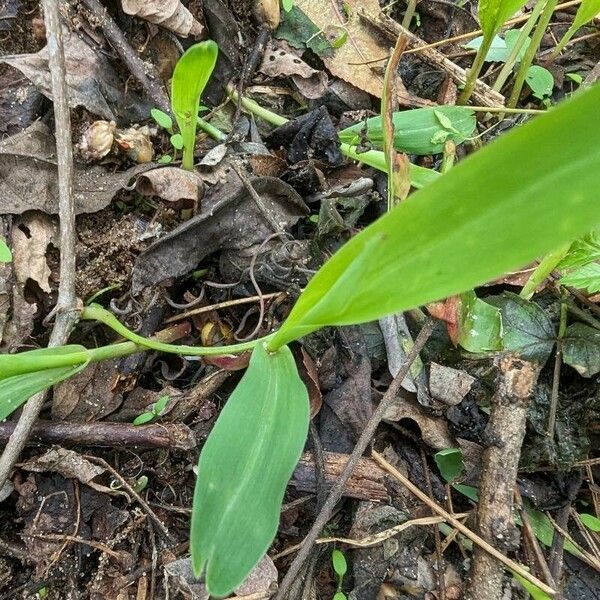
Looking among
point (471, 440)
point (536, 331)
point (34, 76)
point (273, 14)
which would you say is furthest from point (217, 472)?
point (273, 14)

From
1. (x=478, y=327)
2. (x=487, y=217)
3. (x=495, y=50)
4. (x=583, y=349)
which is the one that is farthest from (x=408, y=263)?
(x=495, y=50)

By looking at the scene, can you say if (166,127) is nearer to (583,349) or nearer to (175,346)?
(175,346)

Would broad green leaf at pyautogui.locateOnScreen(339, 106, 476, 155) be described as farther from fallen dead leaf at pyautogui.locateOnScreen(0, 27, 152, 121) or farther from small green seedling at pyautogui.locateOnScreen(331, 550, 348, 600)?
small green seedling at pyautogui.locateOnScreen(331, 550, 348, 600)

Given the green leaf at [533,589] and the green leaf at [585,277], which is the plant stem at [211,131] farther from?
the green leaf at [533,589]

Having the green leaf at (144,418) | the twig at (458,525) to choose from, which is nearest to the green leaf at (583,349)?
the twig at (458,525)

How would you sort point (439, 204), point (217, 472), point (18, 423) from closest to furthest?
point (439, 204), point (217, 472), point (18, 423)

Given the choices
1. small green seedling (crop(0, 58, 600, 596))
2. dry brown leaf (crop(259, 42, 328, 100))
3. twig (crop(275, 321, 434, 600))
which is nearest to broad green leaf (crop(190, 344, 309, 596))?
small green seedling (crop(0, 58, 600, 596))

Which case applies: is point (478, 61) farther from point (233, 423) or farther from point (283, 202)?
point (233, 423)
